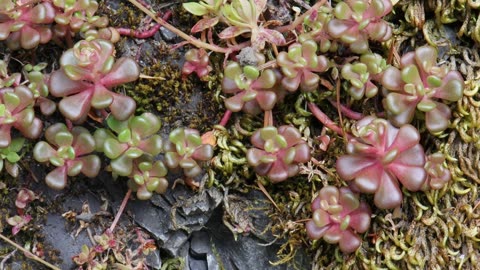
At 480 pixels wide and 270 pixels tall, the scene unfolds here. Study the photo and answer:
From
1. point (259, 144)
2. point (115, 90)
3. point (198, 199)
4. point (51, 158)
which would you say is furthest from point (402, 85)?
point (51, 158)

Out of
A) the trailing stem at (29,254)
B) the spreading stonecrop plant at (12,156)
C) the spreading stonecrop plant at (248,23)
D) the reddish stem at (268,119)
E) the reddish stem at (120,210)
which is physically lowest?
the trailing stem at (29,254)

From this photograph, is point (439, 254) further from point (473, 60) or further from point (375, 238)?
point (473, 60)

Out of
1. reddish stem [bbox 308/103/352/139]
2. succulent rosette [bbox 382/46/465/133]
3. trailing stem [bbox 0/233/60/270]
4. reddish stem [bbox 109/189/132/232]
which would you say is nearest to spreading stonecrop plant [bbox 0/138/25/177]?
trailing stem [bbox 0/233/60/270]

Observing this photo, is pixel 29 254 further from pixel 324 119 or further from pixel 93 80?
pixel 324 119

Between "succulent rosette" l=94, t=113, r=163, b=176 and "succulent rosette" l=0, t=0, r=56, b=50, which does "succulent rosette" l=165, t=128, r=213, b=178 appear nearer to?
"succulent rosette" l=94, t=113, r=163, b=176

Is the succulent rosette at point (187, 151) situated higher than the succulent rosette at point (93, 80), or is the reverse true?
the succulent rosette at point (93, 80)

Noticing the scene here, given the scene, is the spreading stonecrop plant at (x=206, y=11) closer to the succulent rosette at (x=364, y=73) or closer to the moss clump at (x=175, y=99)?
the moss clump at (x=175, y=99)

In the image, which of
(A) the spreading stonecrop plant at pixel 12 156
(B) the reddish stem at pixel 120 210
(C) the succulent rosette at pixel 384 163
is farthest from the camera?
(B) the reddish stem at pixel 120 210

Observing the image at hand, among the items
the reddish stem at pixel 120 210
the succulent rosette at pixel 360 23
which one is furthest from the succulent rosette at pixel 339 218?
the reddish stem at pixel 120 210
